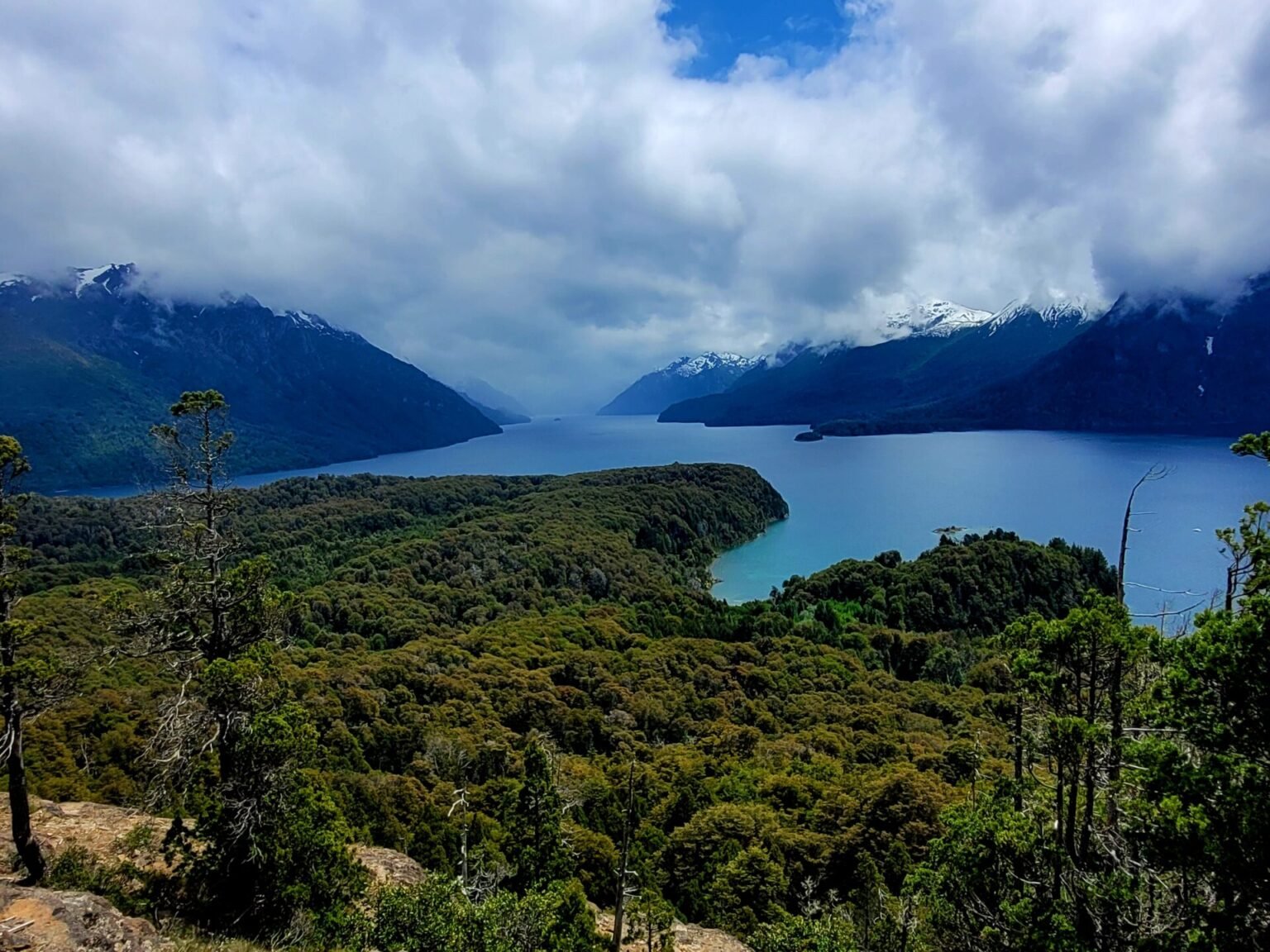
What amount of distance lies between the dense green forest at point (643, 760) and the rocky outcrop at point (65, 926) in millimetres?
1754

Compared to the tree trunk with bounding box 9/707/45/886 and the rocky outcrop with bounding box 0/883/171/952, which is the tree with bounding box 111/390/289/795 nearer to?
the tree trunk with bounding box 9/707/45/886

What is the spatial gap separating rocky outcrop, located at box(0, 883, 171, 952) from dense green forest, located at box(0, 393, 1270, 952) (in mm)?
1754

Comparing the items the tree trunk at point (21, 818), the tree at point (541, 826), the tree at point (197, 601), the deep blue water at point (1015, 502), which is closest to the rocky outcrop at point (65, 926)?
the tree at point (197, 601)

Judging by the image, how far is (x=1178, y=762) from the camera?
598cm

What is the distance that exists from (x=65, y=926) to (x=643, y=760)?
27.7m

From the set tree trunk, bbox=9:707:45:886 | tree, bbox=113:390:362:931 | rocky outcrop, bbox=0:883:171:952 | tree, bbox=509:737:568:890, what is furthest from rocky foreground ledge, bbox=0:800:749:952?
tree, bbox=509:737:568:890

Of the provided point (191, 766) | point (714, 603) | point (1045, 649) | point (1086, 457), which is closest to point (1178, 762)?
point (1045, 649)

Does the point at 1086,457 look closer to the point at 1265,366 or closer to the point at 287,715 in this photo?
the point at 1265,366

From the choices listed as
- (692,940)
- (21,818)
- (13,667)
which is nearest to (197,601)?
(13,667)

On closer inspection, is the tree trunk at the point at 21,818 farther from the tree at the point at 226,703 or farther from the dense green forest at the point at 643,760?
the tree at the point at 226,703

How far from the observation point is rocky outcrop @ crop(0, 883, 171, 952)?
6.29m

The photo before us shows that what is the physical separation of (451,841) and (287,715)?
1251 centimetres

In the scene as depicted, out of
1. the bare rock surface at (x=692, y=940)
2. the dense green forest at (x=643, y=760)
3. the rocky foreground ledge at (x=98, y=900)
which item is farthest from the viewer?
the bare rock surface at (x=692, y=940)

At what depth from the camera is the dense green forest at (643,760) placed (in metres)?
6.66
